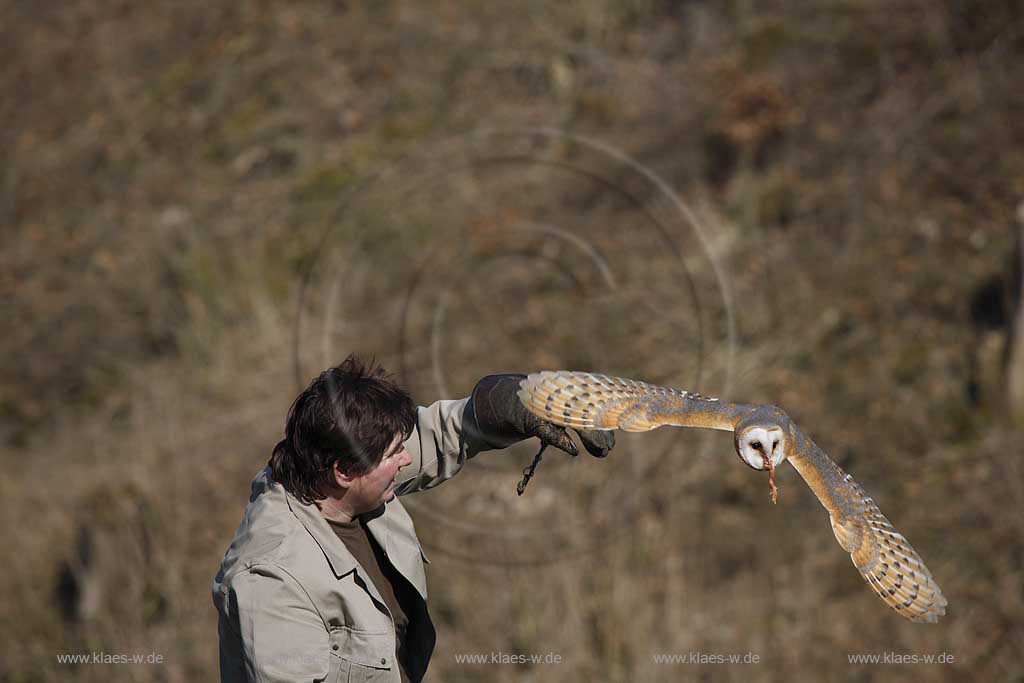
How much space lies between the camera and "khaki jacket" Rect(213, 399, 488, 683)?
2.21 m

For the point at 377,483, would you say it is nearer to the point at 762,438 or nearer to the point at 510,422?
the point at 510,422

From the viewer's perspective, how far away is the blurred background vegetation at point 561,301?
6332 mm

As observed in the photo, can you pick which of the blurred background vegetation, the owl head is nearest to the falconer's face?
the owl head

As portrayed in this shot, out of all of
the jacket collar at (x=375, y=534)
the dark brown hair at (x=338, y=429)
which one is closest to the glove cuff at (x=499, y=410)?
the dark brown hair at (x=338, y=429)

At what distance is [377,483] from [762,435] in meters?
0.88

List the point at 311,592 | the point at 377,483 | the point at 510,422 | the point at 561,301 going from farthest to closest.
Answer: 1. the point at 561,301
2. the point at 510,422
3. the point at 377,483
4. the point at 311,592

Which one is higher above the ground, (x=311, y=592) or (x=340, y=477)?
(x=340, y=477)

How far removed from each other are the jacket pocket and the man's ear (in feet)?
1.04

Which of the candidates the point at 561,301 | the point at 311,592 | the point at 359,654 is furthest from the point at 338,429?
the point at 561,301

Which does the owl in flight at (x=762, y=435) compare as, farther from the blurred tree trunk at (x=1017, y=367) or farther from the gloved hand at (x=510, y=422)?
the blurred tree trunk at (x=1017, y=367)

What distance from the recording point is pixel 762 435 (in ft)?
8.09

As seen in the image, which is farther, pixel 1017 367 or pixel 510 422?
pixel 1017 367

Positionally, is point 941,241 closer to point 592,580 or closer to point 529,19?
point 592,580

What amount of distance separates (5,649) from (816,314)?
5963 millimetres
